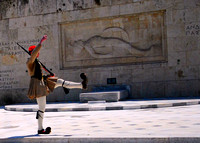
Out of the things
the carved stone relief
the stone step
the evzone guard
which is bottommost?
the stone step

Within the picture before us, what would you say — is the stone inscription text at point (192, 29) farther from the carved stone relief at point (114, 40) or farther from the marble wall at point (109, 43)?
the carved stone relief at point (114, 40)

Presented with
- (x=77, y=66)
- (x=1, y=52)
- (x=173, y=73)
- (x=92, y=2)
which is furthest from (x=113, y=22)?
(x=1, y=52)

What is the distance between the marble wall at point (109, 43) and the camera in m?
14.1

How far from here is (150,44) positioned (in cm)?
1472

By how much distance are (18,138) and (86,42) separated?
10242 millimetres

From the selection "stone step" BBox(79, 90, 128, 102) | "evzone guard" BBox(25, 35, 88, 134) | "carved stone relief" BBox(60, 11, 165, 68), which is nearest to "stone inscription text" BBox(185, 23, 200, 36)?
"carved stone relief" BBox(60, 11, 165, 68)

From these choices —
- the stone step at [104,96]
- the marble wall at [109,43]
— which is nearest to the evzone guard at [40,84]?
the stone step at [104,96]

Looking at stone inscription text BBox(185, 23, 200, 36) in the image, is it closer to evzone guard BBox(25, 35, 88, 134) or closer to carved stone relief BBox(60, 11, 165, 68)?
carved stone relief BBox(60, 11, 165, 68)


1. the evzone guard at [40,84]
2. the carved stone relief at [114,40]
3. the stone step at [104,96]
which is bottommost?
the stone step at [104,96]

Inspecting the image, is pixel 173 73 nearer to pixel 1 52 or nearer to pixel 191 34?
pixel 191 34

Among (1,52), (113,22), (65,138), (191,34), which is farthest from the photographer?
(1,52)

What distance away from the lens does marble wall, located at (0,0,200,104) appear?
1405 cm

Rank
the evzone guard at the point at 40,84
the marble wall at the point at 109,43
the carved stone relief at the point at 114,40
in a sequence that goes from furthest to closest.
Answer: the carved stone relief at the point at 114,40, the marble wall at the point at 109,43, the evzone guard at the point at 40,84

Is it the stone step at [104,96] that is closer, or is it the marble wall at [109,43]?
the stone step at [104,96]
